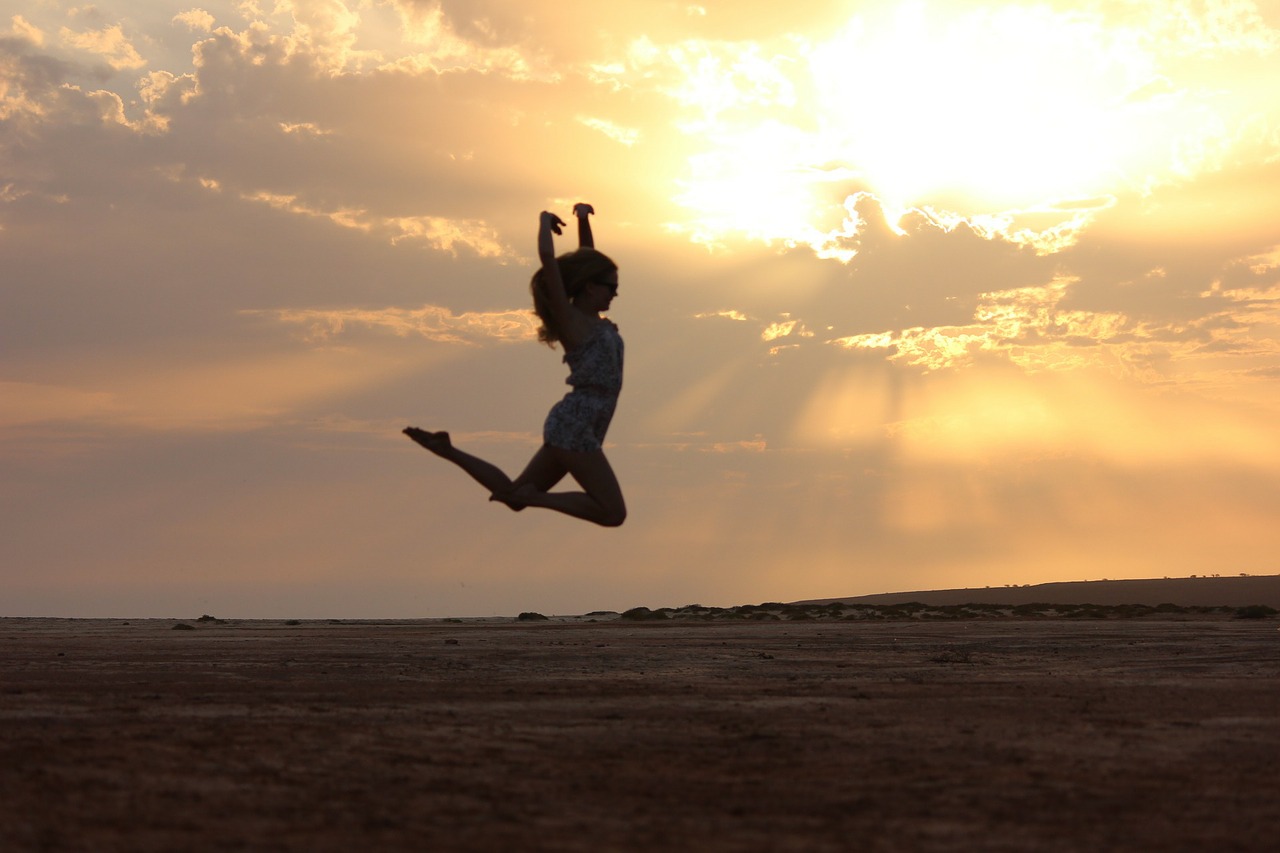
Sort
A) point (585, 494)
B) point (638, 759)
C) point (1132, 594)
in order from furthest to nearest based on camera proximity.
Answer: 1. point (1132, 594)
2. point (585, 494)
3. point (638, 759)

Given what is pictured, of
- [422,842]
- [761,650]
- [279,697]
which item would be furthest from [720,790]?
[761,650]

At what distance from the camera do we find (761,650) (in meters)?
20.7

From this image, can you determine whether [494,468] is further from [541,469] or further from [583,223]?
[583,223]

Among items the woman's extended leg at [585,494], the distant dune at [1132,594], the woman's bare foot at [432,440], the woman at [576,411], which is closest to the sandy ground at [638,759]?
the woman's extended leg at [585,494]

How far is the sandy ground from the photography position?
5.73 metres

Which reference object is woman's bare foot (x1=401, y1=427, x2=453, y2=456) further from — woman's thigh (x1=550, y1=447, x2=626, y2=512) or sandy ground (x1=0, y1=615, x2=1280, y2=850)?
sandy ground (x1=0, y1=615, x2=1280, y2=850)

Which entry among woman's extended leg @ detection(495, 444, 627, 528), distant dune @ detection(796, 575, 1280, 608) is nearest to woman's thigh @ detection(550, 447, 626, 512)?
woman's extended leg @ detection(495, 444, 627, 528)

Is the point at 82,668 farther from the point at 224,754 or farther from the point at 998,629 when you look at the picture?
the point at 998,629

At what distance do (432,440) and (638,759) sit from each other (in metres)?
3.34

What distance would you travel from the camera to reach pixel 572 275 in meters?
10.1

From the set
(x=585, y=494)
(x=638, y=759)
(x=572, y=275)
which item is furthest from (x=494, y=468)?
(x=638, y=759)

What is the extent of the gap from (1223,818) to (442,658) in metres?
13.4

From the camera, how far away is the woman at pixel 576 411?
9.85 meters

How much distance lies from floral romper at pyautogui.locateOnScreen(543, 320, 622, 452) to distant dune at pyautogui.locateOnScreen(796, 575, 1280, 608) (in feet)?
162
